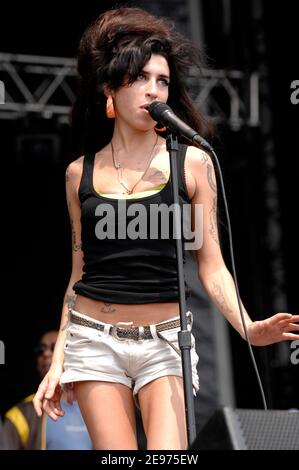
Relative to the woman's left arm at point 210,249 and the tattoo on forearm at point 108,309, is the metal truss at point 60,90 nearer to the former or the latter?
the woman's left arm at point 210,249

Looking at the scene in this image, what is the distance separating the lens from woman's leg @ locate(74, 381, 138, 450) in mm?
3027

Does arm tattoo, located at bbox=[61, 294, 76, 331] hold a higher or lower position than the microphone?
lower

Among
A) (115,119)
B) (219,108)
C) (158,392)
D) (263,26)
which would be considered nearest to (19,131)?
(219,108)

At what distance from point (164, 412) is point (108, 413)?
186 millimetres

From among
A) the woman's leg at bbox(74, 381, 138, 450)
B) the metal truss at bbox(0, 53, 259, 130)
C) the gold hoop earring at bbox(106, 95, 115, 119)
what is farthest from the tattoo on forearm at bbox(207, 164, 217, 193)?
the metal truss at bbox(0, 53, 259, 130)

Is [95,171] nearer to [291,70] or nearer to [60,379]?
[60,379]

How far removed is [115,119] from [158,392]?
1034mm

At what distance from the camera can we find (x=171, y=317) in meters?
Result: 3.14

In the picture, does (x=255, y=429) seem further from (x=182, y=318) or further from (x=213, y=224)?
(x=213, y=224)

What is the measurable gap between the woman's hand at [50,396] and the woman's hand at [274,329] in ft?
2.26

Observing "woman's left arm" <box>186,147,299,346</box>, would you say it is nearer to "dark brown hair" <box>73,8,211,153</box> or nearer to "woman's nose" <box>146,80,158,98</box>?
"woman's nose" <box>146,80,158,98</box>

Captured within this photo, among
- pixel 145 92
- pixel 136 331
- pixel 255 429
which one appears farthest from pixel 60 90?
pixel 255 429

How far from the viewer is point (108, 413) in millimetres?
3047

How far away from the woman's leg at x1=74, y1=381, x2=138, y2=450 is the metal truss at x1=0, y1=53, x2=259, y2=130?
523 cm
